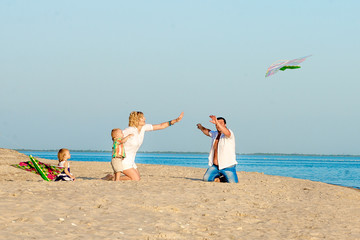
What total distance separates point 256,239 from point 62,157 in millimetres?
6185

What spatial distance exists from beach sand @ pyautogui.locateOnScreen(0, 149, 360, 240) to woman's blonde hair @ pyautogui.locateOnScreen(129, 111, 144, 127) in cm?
137

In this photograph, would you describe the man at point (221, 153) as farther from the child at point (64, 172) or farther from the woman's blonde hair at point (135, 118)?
the child at point (64, 172)

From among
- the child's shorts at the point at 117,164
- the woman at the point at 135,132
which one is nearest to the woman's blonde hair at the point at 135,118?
the woman at the point at 135,132

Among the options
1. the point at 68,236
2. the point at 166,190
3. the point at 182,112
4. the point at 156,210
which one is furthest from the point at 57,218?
the point at 182,112

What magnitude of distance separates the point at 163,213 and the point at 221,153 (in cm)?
427

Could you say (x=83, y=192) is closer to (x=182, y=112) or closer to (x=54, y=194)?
(x=54, y=194)

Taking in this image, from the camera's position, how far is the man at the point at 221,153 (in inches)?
451

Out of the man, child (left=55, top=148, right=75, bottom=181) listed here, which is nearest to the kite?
the man

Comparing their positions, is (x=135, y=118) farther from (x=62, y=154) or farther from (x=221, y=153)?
(x=221, y=153)

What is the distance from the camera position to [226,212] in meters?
7.99

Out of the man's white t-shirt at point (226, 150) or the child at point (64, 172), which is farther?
the man's white t-shirt at point (226, 150)

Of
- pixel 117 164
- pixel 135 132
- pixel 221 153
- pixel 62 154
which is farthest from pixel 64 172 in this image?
pixel 221 153

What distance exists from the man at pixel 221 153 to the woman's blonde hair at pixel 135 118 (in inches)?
65.9

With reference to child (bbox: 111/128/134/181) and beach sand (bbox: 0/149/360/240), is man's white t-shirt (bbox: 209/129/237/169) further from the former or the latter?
child (bbox: 111/128/134/181)
